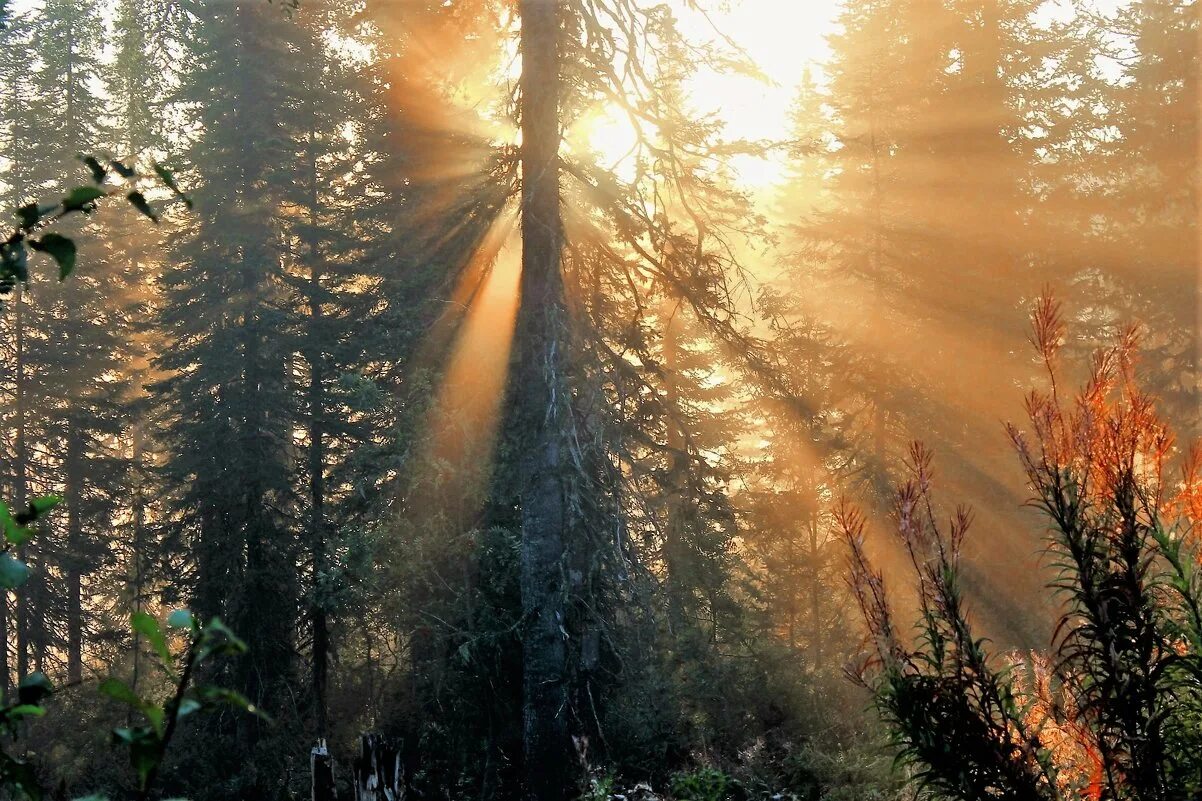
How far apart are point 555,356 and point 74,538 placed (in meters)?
18.9

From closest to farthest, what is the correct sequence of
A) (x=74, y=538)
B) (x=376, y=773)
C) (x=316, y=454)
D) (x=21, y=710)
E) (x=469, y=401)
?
1. (x=21, y=710)
2. (x=376, y=773)
3. (x=469, y=401)
4. (x=316, y=454)
5. (x=74, y=538)

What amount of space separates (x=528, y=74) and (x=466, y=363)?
5.86 meters

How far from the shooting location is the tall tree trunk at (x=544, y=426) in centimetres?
1038

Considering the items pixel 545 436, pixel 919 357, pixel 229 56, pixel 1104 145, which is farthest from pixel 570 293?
pixel 1104 145

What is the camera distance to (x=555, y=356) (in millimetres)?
10375

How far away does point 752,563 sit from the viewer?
92.4ft

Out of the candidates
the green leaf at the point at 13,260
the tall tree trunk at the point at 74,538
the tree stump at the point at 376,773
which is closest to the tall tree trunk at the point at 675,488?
the tree stump at the point at 376,773

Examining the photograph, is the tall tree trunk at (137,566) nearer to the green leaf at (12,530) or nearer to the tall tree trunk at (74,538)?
the tall tree trunk at (74,538)

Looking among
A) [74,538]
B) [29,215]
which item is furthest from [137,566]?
[29,215]

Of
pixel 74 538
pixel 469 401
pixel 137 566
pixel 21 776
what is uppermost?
pixel 469 401

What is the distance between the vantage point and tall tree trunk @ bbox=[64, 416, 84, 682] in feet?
78.3

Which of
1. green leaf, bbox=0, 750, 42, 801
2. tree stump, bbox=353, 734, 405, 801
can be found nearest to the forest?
tree stump, bbox=353, 734, 405, 801

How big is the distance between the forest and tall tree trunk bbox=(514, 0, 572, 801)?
1.8 inches

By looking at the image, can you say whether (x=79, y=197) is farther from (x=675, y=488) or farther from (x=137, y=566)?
(x=137, y=566)
